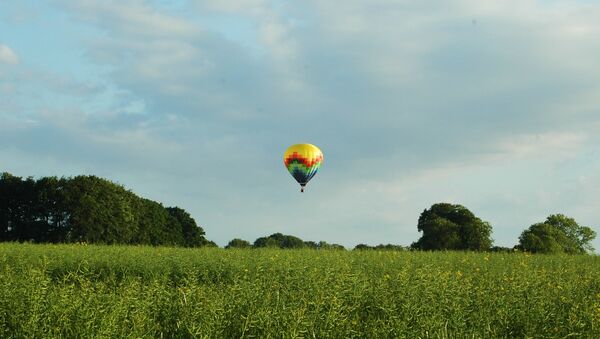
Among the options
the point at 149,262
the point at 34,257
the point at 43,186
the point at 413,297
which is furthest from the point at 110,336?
the point at 43,186

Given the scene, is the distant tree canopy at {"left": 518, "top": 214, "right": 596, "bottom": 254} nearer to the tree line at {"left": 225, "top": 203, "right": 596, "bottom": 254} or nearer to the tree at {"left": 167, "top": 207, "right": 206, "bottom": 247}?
the tree line at {"left": 225, "top": 203, "right": 596, "bottom": 254}

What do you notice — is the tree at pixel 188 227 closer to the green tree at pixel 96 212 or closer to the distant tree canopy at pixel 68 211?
the distant tree canopy at pixel 68 211

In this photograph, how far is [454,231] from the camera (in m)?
54.1

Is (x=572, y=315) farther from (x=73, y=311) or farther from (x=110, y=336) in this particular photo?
(x=73, y=311)

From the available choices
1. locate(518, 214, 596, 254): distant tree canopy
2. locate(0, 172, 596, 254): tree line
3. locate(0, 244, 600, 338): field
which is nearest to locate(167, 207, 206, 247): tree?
locate(0, 172, 596, 254): tree line

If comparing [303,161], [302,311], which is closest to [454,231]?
[303,161]

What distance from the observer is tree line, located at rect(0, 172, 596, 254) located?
44.9 meters

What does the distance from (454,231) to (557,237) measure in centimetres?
912

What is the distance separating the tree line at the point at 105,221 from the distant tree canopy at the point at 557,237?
78 mm

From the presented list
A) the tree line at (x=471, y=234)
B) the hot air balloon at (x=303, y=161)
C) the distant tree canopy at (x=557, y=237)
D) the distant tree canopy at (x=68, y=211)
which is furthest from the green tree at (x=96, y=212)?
the distant tree canopy at (x=557, y=237)

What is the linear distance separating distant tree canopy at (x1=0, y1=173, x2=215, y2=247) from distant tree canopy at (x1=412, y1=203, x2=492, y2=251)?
872 inches

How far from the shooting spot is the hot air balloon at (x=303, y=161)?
135ft

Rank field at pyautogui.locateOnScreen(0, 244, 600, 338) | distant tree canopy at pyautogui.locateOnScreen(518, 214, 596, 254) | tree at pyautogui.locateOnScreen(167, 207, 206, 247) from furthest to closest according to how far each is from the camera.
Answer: tree at pyautogui.locateOnScreen(167, 207, 206, 247)
distant tree canopy at pyautogui.locateOnScreen(518, 214, 596, 254)
field at pyautogui.locateOnScreen(0, 244, 600, 338)

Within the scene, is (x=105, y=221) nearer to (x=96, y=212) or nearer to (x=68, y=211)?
(x=96, y=212)
